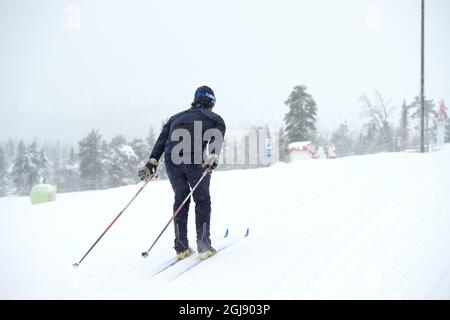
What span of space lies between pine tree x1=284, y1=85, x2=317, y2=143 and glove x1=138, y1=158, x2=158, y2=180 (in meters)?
37.8

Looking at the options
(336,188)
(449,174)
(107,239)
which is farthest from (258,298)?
(449,174)

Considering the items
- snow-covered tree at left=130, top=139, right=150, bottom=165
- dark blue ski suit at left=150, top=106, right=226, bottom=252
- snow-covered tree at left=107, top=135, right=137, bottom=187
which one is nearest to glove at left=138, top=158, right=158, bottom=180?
dark blue ski suit at left=150, top=106, right=226, bottom=252

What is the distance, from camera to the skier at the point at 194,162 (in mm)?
3889

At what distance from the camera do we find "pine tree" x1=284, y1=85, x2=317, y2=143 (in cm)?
4047

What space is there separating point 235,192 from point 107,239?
3.93m

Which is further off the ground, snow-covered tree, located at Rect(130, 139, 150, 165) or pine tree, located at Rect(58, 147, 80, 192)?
snow-covered tree, located at Rect(130, 139, 150, 165)

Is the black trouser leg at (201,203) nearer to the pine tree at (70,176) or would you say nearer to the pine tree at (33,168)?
the pine tree at (33,168)

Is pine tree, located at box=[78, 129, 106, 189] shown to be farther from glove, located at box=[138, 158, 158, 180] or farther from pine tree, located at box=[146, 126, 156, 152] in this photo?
glove, located at box=[138, 158, 158, 180]

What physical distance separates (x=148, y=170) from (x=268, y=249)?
1.91m

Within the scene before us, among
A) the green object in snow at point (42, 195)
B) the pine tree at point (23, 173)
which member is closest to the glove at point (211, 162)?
the green object in snow at point (42, 195)

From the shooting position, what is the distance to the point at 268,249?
155 inches

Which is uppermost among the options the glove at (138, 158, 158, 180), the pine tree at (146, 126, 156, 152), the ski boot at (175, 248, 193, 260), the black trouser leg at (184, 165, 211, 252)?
the pine tree at (146, 126, 156, 152)
